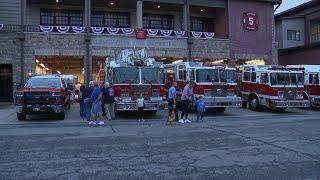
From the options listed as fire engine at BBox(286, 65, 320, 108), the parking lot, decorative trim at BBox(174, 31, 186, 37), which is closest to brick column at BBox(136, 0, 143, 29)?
decorative trim at BBox(174, 31, 186, 37)

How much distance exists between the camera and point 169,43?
41125mm

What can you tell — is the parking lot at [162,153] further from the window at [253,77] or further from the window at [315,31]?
the window at [315,31]

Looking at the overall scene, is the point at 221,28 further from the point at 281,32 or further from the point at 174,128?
the point at 174,128

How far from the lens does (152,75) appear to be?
22500 millimetres

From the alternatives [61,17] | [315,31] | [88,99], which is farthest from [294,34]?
[88,99]

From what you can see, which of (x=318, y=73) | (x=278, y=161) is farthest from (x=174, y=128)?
(x=318, y=73)

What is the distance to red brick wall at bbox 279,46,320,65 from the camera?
149 feet

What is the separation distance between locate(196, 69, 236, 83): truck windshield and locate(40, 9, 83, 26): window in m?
21.9

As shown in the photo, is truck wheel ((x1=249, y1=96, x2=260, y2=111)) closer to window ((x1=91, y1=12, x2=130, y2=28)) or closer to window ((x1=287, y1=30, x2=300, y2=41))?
window ((x1=91, y1=12, x2=130, y2=28))

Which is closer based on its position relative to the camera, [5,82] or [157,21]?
[5,82]

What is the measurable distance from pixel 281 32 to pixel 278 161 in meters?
43.7

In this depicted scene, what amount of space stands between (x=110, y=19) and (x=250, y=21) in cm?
1319

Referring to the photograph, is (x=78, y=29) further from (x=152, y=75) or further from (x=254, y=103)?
(x=152, y=75)

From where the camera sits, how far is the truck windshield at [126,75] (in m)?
22.1
